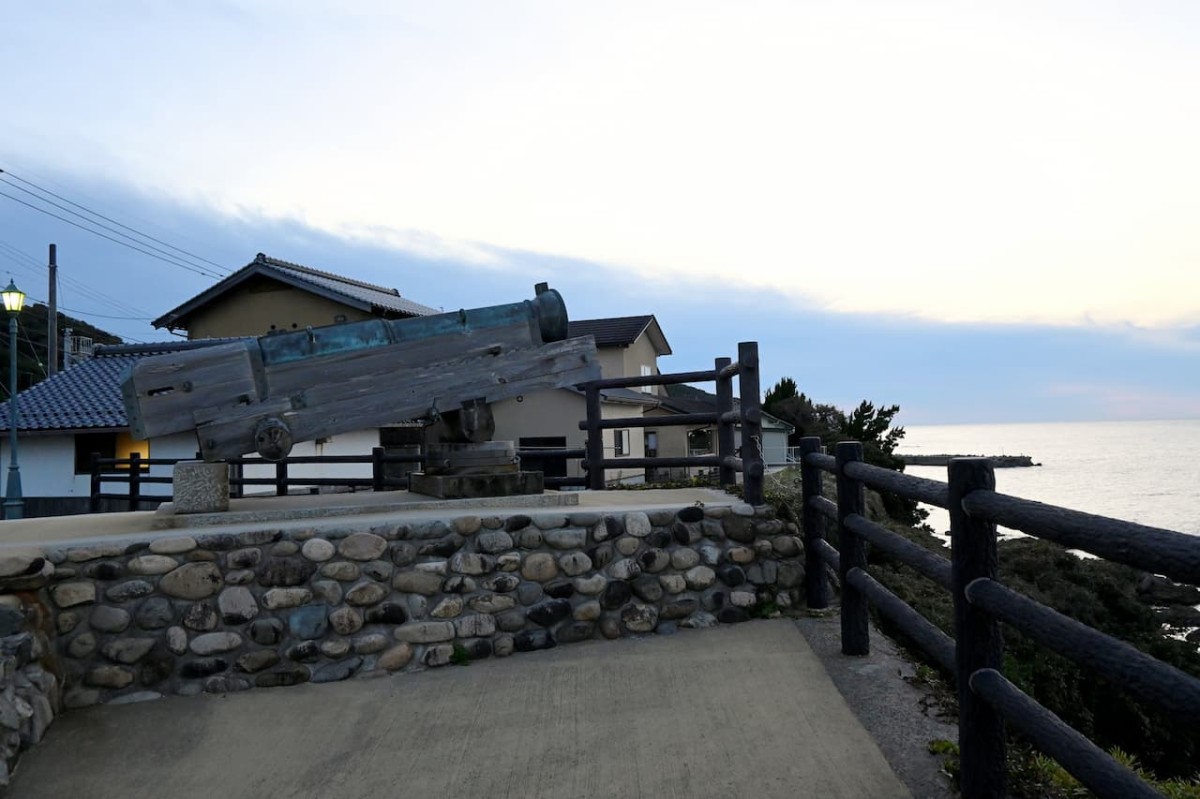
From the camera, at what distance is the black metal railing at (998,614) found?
5.86 feet

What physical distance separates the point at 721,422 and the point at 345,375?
2900 mm

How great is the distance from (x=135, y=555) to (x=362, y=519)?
3.96ft

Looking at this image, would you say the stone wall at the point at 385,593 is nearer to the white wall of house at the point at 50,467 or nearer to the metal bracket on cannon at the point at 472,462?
the metal bracket on cannon at the point at 472,462

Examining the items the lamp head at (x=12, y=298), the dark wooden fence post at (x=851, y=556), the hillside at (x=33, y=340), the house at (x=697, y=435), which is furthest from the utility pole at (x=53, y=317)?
the dark wooden fence post at (x=851, y=556)

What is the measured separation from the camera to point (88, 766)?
366 cm

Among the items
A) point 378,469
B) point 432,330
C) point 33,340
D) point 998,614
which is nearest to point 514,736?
point 998,614

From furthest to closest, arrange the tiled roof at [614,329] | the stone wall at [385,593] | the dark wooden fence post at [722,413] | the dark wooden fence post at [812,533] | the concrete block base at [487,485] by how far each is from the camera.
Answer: the tiled roof at [614,329] < the dark wooden fence post at [722,413] < the concrete block base at [487,485] < the dark wooden fence post at [812,533] < the stone wall at [385,593]

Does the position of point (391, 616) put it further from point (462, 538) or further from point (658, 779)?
point (658, 779)

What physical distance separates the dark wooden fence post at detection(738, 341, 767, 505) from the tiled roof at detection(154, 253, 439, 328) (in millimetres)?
14225

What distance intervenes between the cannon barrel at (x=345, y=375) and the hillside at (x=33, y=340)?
2494 cm

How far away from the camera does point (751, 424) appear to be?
18.1 feet

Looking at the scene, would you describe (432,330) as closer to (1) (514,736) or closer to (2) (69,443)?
(1) (514,736)

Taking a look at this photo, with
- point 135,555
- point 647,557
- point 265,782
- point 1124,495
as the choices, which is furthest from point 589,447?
point 1124,495

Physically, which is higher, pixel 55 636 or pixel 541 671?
pixel 55 636
